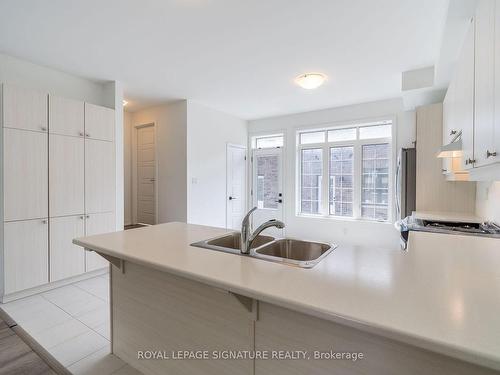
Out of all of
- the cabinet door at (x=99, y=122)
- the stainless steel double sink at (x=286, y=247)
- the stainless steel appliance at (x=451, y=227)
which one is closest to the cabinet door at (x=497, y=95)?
the stainless steel double sink at (x=286, y=247)

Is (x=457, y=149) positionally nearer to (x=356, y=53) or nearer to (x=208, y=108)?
(x=356, y=53)

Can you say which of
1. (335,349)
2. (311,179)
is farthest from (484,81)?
(311,179)

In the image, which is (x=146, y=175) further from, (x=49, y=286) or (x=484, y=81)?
(x=484, y=81)

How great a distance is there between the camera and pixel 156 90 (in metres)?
4.03

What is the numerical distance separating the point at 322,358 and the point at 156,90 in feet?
13.5

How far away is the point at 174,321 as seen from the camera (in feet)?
4.92

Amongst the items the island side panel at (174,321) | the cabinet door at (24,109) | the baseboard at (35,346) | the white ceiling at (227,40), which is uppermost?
the white ceiling at (227,40)

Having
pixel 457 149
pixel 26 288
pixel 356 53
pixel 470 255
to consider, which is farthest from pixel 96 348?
pixel 356 53

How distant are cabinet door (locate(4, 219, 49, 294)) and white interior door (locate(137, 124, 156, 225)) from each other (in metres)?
2.04

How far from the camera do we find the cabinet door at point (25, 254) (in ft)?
8.79

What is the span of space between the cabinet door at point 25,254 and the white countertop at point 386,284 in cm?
171

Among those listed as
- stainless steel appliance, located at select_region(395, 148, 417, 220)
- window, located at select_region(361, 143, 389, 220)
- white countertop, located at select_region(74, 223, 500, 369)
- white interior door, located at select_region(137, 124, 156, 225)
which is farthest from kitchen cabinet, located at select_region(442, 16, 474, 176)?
white interior door, located at select_region(137, 124, 156, 225)

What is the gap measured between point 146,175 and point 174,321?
405 centimetres

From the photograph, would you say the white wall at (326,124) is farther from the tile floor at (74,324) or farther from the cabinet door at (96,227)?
the tile floor at (74,324)
